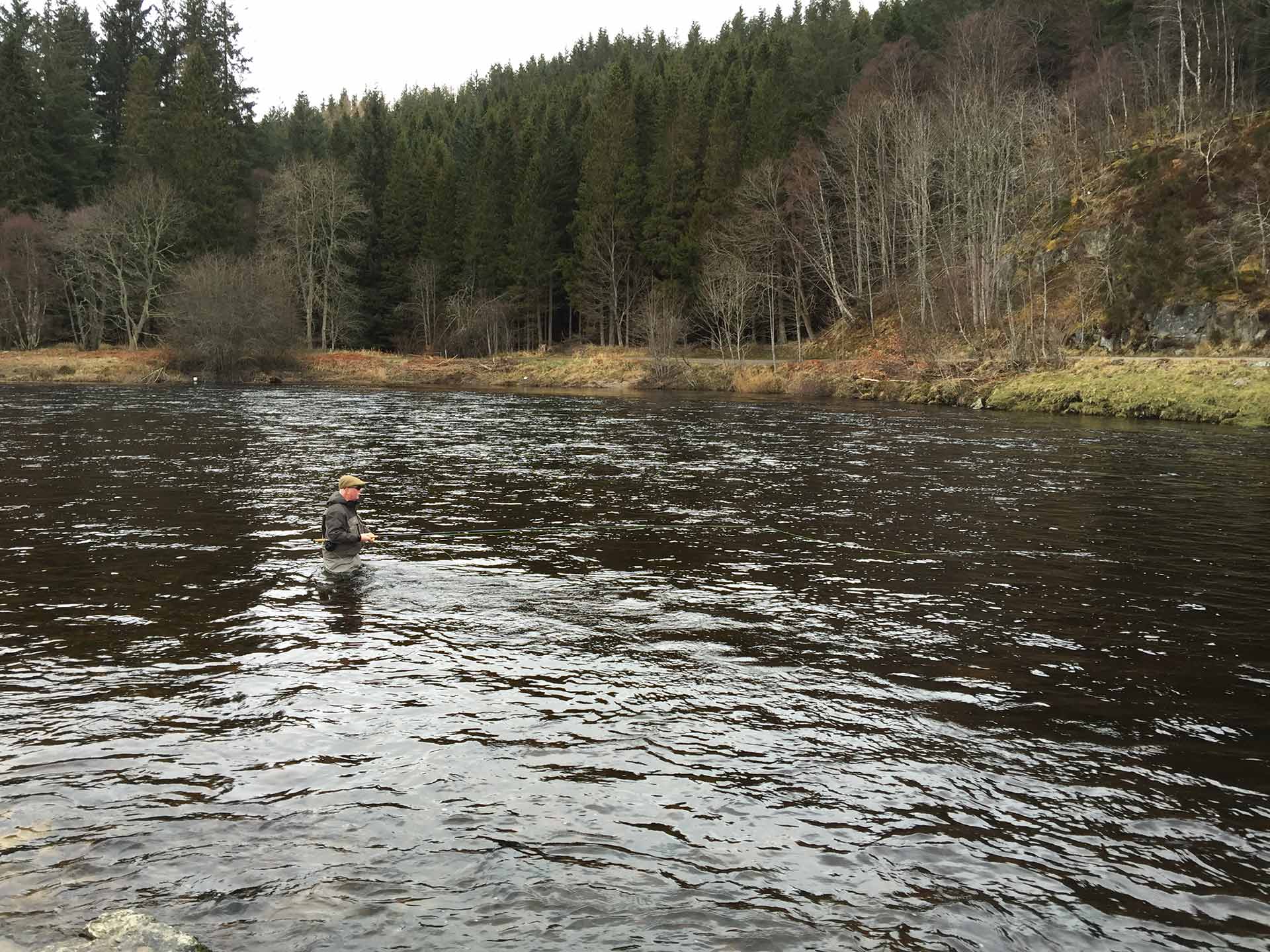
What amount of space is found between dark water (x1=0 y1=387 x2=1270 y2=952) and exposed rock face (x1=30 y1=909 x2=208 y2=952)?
51 cm

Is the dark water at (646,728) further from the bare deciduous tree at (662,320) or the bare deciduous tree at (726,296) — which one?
Result: the bare deciduous tree at (726,296)

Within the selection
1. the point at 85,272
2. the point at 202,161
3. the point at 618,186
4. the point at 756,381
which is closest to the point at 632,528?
the point at 756,381

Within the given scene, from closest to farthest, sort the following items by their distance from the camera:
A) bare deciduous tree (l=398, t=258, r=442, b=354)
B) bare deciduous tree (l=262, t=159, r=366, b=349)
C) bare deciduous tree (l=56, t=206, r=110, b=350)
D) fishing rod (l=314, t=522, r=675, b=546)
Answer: fishing rod (l=314, t=522, r=675, b=546)
bare deciduous tree (l=56, t=206, r=110, b=350)
bare deciduous tree (l=262, t=159, r=366, b=349)
bare deciduous tree (l=398, t=258, r=442, b=354)

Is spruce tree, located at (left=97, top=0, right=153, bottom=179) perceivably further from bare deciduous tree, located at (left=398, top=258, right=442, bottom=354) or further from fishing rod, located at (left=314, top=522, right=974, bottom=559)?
fishing rod, located at (left=314, top=522, right=974, bottom=559)

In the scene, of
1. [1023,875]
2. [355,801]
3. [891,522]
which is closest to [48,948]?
[355,801]

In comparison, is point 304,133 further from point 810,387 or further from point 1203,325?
point 1203,325

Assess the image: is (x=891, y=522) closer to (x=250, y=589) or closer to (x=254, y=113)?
(x=250, y=589)

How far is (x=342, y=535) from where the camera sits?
1291 cm

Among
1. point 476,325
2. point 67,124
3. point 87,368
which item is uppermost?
point 67,124

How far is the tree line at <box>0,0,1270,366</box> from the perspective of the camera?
6400cm

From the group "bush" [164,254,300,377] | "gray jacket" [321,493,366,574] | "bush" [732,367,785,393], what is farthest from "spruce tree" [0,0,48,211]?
"gray jacket" [321,493,366,574]

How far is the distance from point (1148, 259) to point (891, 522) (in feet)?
132

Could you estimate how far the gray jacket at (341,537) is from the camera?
42.4 ft

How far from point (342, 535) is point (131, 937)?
8.57 metres
